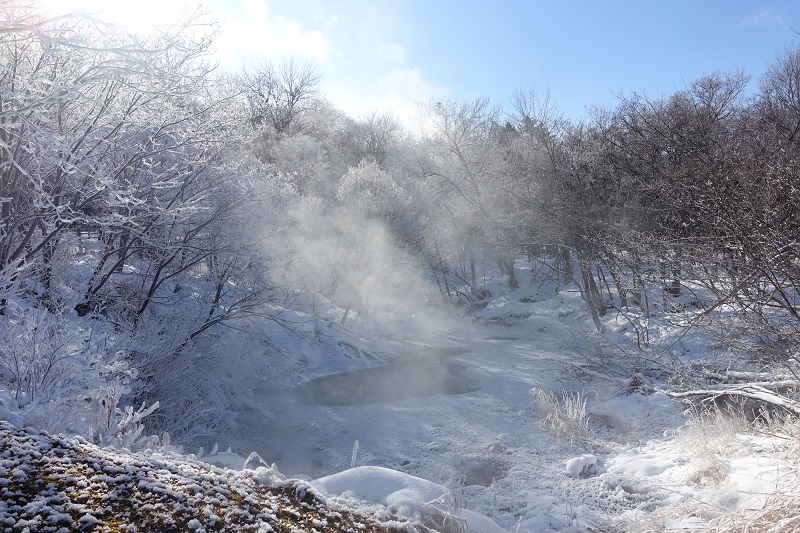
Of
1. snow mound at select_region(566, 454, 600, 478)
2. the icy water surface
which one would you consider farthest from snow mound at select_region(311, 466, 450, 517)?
the icy water surface

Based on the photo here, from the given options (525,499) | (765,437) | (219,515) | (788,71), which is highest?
(788,71)

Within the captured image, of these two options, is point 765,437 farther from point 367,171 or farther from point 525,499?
point 367,171

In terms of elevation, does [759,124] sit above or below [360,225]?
above

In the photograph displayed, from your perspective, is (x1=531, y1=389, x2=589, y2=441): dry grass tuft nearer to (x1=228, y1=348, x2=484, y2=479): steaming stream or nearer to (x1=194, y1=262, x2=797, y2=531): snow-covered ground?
(x1=194, y1=262, x2=797, y2=531): snow-covered ground

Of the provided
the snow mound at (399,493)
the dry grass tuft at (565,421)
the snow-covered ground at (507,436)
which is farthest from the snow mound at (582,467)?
the snow mound at (399,493)

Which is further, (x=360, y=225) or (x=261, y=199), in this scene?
(x=360, y=225)

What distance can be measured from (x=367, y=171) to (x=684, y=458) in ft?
76.0

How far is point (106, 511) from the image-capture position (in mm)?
1868

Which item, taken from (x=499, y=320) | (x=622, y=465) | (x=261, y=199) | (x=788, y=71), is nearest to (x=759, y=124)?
(x=788, y=71)

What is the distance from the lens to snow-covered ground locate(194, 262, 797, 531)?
653 centimetres

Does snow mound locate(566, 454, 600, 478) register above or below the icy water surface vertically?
above

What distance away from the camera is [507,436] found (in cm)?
1103

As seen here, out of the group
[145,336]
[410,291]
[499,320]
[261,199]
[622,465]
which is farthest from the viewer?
[410,291]

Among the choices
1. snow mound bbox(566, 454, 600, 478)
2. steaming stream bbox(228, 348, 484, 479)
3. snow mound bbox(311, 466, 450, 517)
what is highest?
snow mound bbox(311, 466, 450, 517)
